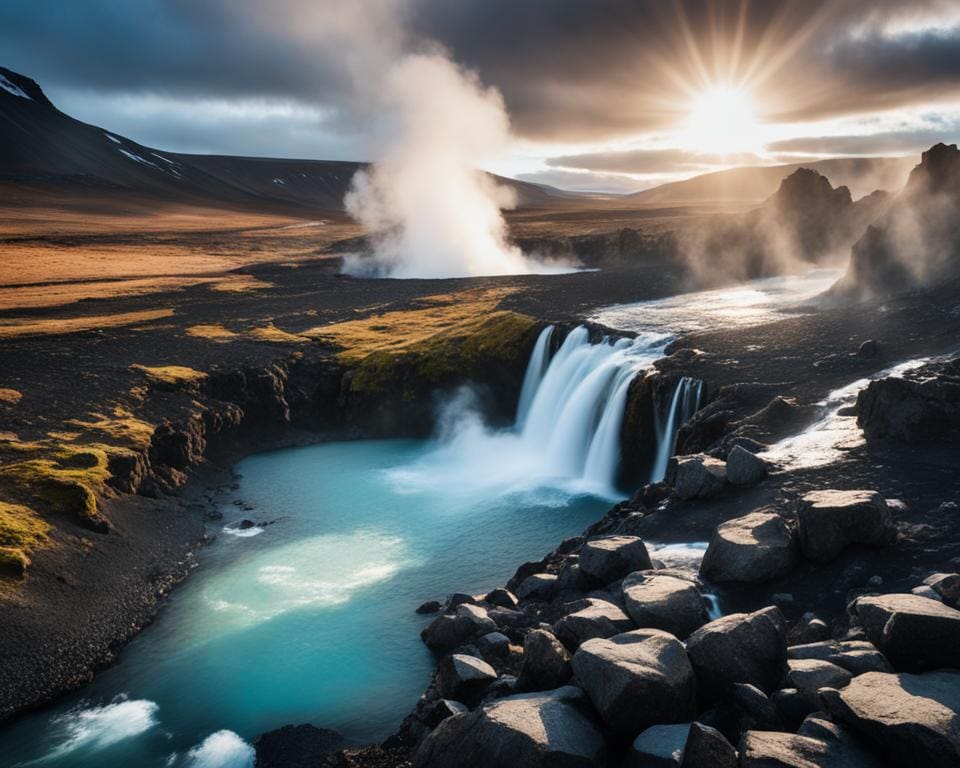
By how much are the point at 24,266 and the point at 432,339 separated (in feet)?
284

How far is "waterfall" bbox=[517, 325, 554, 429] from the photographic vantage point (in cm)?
5797

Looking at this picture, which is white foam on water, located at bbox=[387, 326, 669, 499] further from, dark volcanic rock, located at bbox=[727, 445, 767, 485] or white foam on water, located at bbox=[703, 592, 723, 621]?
white foam on water, located at bbox=[703, 592, 723, 621]

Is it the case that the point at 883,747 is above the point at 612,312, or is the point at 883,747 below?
below

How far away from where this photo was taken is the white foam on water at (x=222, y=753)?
75.5ft

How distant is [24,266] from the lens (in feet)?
384

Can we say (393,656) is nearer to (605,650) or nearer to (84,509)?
(605,650)

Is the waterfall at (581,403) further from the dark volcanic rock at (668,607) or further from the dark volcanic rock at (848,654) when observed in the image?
the dark volcanic rock at (848,654)

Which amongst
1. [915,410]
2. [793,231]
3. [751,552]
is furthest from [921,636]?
[793,231]

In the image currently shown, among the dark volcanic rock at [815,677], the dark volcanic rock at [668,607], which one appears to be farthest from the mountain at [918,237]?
the dark volcanic rock at [815,677]

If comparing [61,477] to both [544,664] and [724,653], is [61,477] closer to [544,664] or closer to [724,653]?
[544,664]

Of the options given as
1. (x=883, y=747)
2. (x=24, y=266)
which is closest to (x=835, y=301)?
(x=883, y=747)

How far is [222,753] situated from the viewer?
23.5 meters

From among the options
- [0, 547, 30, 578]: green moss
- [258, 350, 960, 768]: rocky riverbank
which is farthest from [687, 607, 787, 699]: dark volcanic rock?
[0, 547, 30, 578]: green moss

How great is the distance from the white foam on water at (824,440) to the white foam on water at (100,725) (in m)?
26.9
